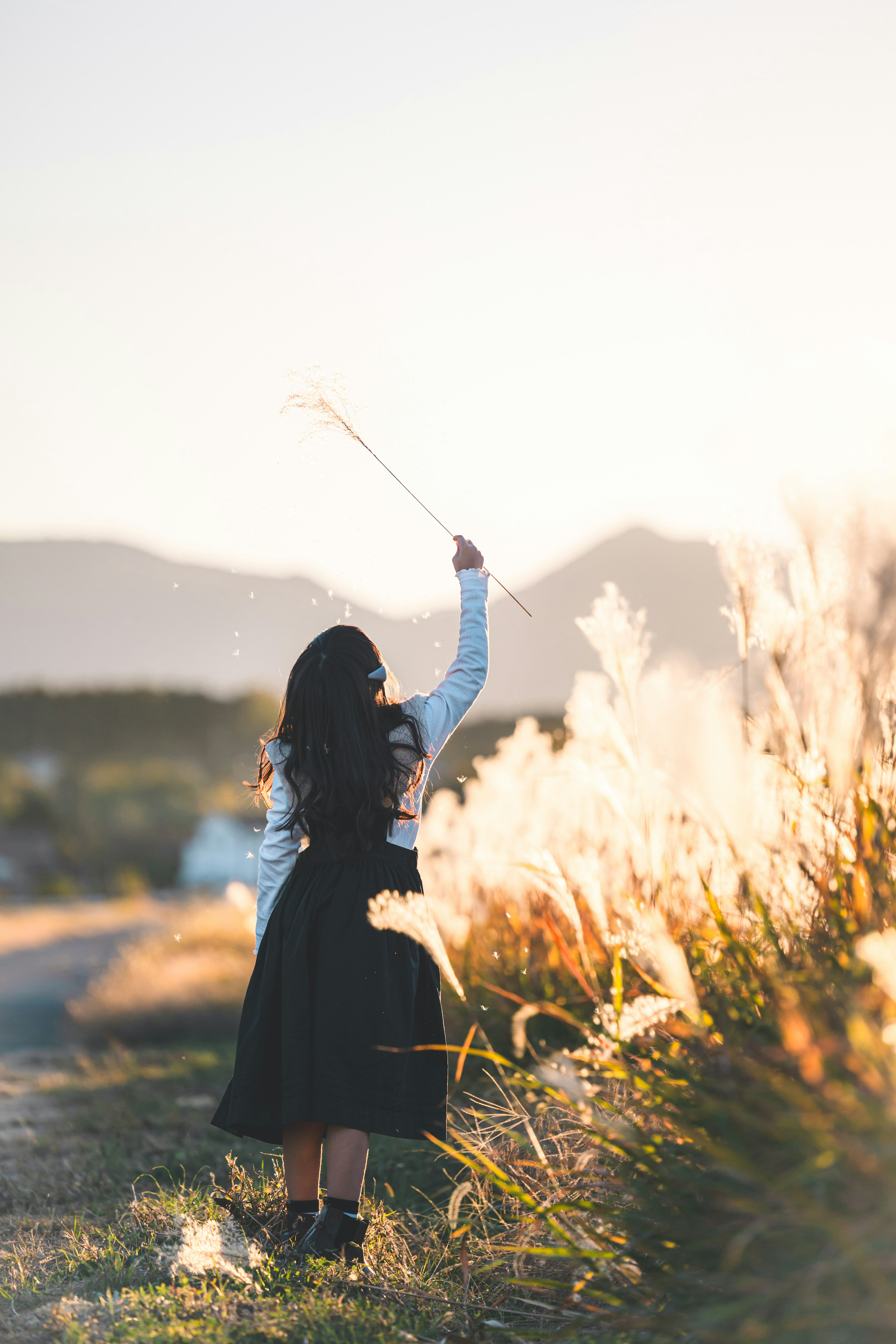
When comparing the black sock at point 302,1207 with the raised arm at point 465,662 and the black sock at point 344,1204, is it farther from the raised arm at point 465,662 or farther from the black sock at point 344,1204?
the raised arm at point 465,662

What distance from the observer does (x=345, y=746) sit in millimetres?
2629

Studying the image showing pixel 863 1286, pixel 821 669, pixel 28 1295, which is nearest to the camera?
pixel 863 1286

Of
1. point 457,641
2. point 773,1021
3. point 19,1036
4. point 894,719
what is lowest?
point 19,1036

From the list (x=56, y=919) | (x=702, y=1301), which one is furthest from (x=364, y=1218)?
(x=56, y=919)

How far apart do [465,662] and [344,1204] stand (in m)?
1.41

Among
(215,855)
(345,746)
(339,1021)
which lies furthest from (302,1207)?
(215,855)

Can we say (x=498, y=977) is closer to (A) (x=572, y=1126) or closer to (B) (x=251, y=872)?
(A) (x=572, y=1126)

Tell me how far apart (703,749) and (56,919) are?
1677cm

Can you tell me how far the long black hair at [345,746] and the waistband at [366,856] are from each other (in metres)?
0.02

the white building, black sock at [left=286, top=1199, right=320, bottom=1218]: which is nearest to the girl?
black sock at [left=286, top=1199, right=320, bottom=1218]

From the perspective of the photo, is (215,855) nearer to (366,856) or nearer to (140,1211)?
(140,1211)

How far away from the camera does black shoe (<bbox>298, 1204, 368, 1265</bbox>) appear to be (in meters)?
2.30

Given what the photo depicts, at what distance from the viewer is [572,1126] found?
2908mm

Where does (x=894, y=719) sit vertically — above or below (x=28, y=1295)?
→ above
